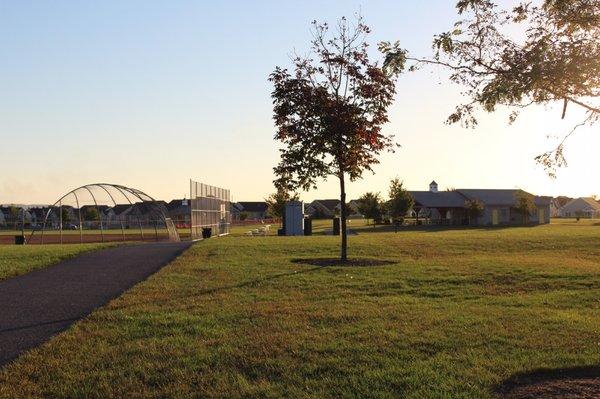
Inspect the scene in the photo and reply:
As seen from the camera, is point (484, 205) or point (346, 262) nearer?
point (346, 262)

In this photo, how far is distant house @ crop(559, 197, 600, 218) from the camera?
139625mm

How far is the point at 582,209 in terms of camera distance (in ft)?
470

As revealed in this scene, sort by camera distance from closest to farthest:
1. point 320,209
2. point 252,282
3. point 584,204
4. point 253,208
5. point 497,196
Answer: point 252,282 → point 497,196 → point 320,209 → point 584,204 → point 253,208

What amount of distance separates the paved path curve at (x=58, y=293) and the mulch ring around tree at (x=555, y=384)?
5387 mm

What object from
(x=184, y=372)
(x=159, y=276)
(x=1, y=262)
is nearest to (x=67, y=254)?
(x=1, y=262)

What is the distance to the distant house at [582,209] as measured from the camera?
139625 millimetres

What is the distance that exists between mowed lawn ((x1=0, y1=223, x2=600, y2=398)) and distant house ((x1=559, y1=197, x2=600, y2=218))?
5353 inches

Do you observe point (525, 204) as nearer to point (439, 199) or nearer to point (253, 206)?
point (439, 199)

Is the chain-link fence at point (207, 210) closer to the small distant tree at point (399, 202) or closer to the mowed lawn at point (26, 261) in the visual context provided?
the mowed lawn at point (26, 261)

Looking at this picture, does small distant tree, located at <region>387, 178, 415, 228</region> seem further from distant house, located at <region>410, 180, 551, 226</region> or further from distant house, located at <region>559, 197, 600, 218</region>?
distant house, located at <region>559, 197, 600, 218</region>

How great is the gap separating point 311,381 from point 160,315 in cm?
443

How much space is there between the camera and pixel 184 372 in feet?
21.6

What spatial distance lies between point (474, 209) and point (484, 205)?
14.4 feet

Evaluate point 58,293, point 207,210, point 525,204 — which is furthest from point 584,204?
point 58,293
